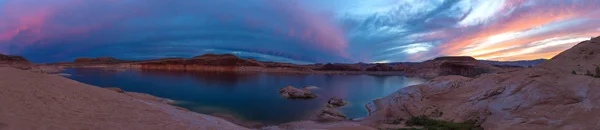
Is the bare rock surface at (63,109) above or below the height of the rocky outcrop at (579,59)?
below

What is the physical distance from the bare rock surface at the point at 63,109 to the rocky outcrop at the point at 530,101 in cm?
1262

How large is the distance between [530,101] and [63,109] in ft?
57.8

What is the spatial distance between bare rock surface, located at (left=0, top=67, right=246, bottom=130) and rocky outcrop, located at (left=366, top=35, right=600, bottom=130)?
12.6 meters

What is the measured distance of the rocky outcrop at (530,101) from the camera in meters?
10.7

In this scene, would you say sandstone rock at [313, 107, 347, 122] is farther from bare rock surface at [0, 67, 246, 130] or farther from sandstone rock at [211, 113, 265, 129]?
bare rock surface at [0, 67, 246, 130]

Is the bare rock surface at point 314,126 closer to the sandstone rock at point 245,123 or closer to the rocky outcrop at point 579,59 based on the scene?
the sandstone rock at point 245,123

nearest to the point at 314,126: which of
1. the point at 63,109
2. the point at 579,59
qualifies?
the point at 63,109

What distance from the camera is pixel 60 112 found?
299 inches

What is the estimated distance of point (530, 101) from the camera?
506 inches

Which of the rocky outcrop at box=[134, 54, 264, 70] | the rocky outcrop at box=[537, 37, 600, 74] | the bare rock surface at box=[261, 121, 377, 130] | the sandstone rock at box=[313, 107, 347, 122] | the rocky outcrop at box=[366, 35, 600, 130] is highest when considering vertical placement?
the rocky outcrop at box=[134, 54, 264, 70]

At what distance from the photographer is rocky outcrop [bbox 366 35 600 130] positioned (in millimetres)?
10672

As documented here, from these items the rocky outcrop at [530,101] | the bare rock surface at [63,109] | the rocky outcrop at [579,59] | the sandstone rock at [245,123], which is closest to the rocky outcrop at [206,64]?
the sandstone rock at [245,123]

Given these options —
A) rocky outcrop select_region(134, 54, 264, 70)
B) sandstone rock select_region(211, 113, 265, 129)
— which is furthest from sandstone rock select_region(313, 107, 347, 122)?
rocky outcrop select_region(134, 54, 264, 70)

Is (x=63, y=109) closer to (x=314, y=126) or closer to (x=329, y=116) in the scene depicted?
(x=314, y=126)
